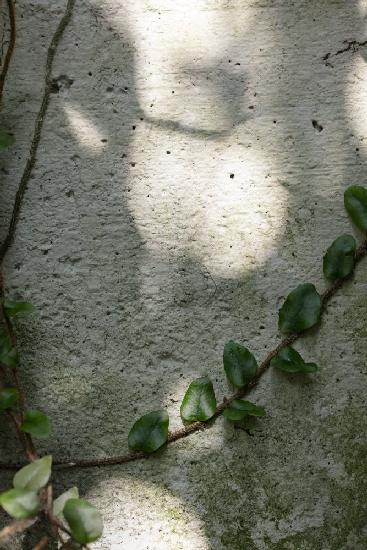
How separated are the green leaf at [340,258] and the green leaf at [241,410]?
338mm

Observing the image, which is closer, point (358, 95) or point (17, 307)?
point (17, 307)

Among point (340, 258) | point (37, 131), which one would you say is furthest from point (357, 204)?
point (37, 131)

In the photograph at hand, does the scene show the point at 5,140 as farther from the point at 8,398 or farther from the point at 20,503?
the point at 20,503

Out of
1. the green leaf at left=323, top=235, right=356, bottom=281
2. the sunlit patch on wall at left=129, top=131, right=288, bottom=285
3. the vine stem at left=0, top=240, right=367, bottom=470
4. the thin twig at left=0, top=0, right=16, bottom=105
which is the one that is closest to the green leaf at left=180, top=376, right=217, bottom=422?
the vine stem at left=0, top=240, right=367, bottom=470

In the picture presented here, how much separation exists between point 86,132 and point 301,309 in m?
0.66

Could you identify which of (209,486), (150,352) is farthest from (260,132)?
(209,486)

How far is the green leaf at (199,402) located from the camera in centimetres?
135

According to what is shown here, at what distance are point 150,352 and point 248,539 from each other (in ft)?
1.46

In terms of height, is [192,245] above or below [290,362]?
above

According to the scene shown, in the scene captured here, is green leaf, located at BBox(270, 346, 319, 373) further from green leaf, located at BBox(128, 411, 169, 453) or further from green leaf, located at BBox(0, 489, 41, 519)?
green leaf, located at BBox(0, 489, 41, 519)

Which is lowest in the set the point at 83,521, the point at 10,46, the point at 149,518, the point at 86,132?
the point at 149,518

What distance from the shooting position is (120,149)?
1.50 meters

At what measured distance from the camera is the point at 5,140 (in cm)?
141

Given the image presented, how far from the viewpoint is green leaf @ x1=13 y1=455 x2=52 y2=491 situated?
1152mm
